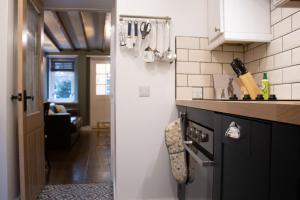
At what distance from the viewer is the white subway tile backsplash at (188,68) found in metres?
2.03

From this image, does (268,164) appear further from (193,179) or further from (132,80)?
(132,80)

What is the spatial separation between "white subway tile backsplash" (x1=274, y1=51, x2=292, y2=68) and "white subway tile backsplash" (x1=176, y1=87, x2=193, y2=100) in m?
0.67

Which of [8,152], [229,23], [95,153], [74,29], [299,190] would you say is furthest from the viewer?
[74,29]

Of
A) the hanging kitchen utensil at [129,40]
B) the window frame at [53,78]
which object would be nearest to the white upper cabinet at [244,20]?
the hanging kitchen utensil at [129,40]

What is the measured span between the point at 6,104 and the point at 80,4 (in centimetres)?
124

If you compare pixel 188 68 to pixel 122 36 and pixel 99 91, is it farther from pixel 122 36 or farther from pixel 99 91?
pixel 99 91

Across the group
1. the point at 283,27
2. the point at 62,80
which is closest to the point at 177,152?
the point at 283,27

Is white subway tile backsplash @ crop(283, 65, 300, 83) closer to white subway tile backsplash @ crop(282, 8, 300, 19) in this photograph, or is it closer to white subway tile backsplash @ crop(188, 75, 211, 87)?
white subway tile backsplash @ crop(282, 8, 300, 19)

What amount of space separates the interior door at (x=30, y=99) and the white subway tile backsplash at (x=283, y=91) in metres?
1.81

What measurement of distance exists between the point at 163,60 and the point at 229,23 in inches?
22.8

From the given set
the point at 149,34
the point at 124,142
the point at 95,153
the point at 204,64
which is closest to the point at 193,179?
the point at 124,142

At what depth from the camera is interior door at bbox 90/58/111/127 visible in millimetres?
7227

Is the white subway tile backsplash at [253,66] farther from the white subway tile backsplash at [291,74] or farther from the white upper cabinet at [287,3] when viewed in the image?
the white upper cabinet at [287,3]

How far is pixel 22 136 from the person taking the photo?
70.7 inches
